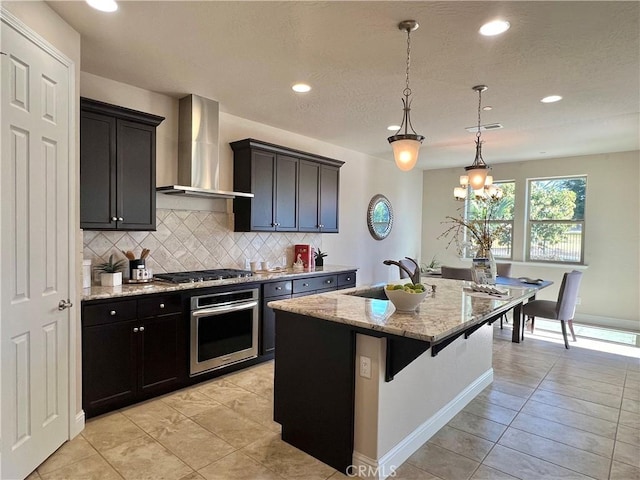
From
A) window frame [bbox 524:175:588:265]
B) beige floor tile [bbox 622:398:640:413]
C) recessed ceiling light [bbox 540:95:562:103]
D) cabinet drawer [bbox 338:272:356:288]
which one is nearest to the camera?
beige floor tile [bbox 622:398:640:413]

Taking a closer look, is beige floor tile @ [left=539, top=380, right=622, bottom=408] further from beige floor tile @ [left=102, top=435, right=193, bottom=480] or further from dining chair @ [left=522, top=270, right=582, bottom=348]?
beige floor tile @ [left=102, top=435, right=193, bottom=480]

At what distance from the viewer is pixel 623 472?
2223 mm

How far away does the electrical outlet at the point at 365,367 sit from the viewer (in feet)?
6.78

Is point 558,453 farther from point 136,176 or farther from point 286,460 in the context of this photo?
point 136,176

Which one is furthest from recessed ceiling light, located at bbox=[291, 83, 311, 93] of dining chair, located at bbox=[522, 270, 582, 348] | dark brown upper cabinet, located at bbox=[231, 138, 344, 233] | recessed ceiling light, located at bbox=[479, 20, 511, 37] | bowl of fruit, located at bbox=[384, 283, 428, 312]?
dining chair, located at bbox=[522, 270, 582, 348]

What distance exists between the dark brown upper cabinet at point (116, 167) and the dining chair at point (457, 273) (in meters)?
3.89

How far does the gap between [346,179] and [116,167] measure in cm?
359

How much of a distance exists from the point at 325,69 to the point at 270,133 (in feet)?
6.11

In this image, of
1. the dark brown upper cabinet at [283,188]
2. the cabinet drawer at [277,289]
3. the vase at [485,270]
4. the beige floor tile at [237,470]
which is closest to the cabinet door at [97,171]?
the dark brown upper cabinet at [283,188]

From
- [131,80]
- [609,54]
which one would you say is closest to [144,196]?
[131,80]

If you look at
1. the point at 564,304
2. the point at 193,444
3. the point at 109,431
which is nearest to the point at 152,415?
the point at 109,431

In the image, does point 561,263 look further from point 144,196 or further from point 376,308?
point 144,196

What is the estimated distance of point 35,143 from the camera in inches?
82.4

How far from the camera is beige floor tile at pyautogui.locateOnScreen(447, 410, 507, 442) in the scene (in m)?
2.61
